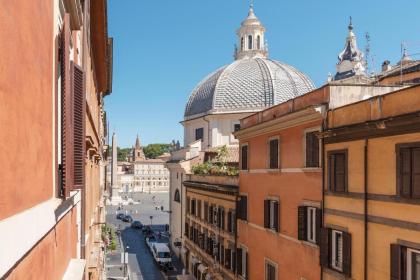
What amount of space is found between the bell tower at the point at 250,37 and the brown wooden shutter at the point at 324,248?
43.8 metres

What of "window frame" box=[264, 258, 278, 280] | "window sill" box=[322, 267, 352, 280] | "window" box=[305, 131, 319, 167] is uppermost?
"window" box=[305, 131, 319, 167]

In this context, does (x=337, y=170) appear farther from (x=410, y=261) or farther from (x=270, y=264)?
(x=270, y=264)

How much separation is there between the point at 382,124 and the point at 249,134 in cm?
1064

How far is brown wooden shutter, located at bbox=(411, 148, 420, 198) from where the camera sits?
11273 millimetres

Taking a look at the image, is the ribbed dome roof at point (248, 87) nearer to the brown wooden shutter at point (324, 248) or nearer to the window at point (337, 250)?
the brown wooden shutter at point (324, 248)

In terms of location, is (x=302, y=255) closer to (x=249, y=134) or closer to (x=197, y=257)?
(x=249, y=134)

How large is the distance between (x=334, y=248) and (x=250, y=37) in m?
46.2

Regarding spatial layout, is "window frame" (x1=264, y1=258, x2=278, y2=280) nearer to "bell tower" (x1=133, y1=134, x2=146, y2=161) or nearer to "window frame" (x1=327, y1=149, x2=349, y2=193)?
"window frame" (x1=327, y1=149, x2=349, y2=193)

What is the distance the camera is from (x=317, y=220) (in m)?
16.0

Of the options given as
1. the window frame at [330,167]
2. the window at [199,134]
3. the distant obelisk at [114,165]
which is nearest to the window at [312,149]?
the window frame at [330,167]

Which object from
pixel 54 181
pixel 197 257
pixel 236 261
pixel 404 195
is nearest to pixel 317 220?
pixel 404 195

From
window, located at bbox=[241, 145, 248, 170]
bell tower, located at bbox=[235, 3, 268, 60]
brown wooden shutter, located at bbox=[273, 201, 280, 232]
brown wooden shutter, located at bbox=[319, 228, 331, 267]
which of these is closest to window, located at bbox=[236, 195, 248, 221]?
window, located at bbox=[241, 145, 248, 170]

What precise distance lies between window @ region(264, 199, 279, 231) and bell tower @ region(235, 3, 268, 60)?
38937 mm

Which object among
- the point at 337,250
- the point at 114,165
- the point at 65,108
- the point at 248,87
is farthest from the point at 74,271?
the point at 114,165
